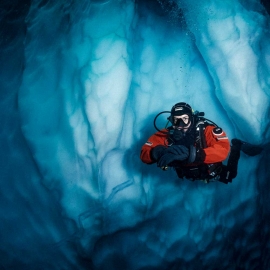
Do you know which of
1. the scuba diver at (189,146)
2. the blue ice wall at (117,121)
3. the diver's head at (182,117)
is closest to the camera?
the scuba diver at (189,146)

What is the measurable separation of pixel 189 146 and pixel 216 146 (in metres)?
0.30

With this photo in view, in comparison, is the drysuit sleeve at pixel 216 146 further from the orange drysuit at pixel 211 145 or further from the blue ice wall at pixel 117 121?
the blue ice wall at pixel 117 121

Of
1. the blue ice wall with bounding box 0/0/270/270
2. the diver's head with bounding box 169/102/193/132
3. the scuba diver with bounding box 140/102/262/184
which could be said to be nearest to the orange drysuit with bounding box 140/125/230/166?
the scuba diver with bounding box 140/102/262/184

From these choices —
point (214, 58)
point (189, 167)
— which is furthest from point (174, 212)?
point (214, 58)

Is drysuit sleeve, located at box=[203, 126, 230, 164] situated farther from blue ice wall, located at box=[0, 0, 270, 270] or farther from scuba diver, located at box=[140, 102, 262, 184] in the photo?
blue ice wall, located at box=[0, 0, 270, 270]

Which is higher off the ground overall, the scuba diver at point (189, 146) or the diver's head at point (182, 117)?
the diver's head at point (182, 117)

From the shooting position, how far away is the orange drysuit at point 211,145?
265 cm

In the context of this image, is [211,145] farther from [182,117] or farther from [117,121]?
[117,121]

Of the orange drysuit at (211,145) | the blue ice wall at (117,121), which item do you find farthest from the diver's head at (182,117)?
the blue ice wall at (117,121)

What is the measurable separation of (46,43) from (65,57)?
1.10 ft

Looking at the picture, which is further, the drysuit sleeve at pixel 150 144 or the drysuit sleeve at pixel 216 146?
the drysuit sleeve at pixel 150 144

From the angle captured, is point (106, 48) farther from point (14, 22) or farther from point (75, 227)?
point (75, 227)

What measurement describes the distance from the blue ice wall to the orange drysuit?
594mm

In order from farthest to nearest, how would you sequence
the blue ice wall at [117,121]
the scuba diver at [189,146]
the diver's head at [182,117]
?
the blue ice wall at [117,121] < the diver's head at [182,117] < the scuba diver at [189,146]
